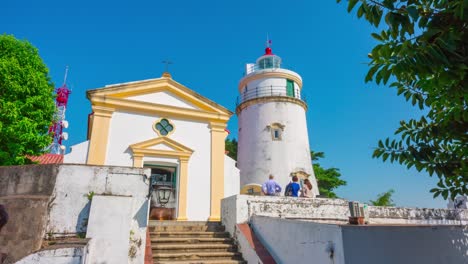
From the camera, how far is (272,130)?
2038 centimetres

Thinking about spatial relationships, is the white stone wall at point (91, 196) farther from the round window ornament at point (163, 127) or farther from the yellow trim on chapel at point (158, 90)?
the yellow trim on chapel at point (158, 90)

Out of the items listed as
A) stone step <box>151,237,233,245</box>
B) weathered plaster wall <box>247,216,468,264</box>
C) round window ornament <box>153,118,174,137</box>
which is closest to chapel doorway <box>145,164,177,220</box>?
round window ornament <box>153,118,174,137</box>

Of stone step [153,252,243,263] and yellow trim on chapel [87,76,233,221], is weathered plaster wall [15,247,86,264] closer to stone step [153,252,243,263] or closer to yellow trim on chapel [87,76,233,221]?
stone step [153,252,243,263]

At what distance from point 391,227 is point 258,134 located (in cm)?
1545

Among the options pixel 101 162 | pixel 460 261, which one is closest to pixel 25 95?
pixel 101 162

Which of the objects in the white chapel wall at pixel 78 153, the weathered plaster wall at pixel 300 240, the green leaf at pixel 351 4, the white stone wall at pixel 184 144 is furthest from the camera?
the white stone wall at pixel 184 144

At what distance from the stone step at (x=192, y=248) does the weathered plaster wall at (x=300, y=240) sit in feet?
3.03

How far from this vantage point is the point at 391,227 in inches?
208

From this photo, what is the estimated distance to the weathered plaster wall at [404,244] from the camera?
16.1 ft

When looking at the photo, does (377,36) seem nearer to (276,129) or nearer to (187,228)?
(187,228)

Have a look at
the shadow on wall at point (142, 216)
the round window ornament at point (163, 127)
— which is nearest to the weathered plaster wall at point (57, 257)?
the shadow on wall at point (142, 216)

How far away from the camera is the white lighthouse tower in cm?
1959

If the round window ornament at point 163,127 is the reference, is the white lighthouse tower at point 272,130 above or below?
above

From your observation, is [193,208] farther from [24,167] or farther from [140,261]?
[24,167]
